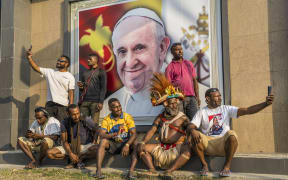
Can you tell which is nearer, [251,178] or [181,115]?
[251,178]

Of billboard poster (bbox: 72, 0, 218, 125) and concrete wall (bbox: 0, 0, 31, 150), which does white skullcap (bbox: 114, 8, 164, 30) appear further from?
concrete wall (bbox: 0, 0, 31, 150)

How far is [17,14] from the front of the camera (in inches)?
312

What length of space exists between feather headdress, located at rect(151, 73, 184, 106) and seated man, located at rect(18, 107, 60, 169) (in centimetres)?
196

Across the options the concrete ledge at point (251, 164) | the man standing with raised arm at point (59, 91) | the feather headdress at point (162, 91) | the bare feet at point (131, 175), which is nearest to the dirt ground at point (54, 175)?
the bare feet at point (131, 175)

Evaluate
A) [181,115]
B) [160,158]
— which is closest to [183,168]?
[160,158]

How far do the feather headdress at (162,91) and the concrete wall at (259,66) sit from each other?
5.20 feet

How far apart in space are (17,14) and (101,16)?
7.18 feet

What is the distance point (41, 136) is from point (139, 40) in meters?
2.85

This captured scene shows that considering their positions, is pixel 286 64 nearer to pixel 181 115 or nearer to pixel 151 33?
pixel 181 115

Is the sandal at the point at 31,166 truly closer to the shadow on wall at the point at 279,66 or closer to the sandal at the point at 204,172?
the sandal at the point at 204,172

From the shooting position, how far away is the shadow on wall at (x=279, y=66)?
18.7 ft

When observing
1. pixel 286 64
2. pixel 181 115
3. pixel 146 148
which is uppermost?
pixel 286 64

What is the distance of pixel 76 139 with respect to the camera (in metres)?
5.38

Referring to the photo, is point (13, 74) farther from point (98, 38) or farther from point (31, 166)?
point (31, 166)
